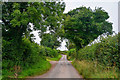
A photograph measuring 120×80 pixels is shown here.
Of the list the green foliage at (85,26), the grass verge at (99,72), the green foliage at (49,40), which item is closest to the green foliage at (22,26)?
the green foliage at (49,40)

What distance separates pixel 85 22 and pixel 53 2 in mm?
9850

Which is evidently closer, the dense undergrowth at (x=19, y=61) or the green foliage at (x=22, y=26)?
the dense undergrowth at (x=19, y=61)

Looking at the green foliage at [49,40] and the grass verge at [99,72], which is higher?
the green foliage at [49,40]

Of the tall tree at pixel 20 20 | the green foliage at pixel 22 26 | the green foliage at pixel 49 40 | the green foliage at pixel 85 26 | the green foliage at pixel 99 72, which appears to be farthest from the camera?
the green foliage at pixel 85 26

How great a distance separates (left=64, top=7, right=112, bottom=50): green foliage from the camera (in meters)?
22.2

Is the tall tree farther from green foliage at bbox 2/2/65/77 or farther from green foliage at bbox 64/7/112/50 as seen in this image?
green foliage at bbox 64/7/112/50

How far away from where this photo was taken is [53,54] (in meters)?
46.5

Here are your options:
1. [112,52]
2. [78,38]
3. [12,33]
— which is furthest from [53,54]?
[112,52]

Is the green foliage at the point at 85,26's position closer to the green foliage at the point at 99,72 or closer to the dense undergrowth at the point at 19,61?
the dense undergrowth at the point at 19,61

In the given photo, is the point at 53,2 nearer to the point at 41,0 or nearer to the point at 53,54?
the point at 41,0

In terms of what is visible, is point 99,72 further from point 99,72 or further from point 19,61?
point 19,61

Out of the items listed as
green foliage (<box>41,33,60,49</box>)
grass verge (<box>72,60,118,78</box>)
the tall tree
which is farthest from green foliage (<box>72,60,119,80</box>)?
green foliage (<box>41,33,60,49</box>)

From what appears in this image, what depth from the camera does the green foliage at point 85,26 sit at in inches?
873

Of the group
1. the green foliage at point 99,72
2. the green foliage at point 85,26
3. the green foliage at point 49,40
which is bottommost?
the green foliage at point 99,72
